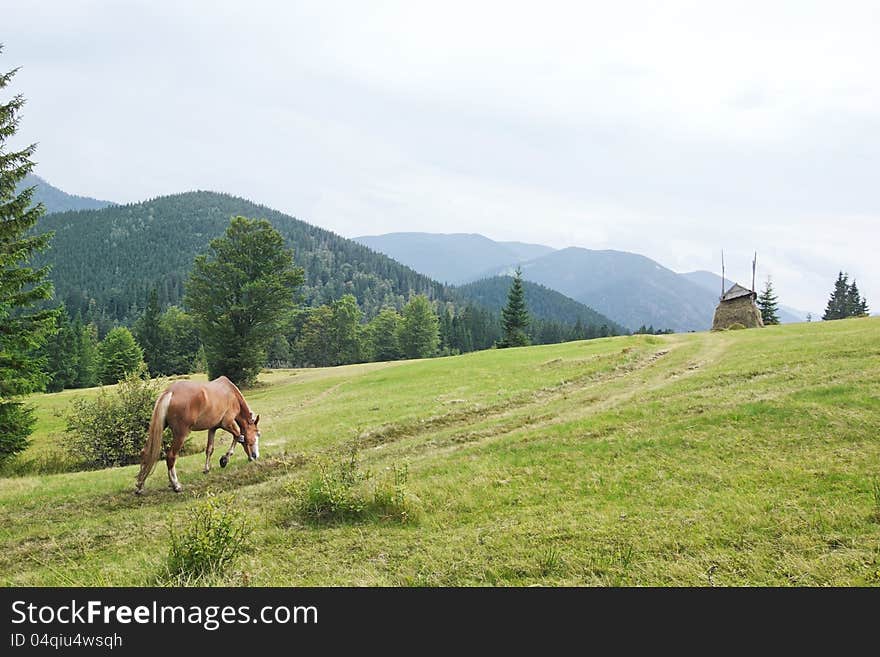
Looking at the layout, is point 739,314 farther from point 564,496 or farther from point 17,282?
point 17,282

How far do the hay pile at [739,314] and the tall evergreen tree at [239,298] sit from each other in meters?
46.5

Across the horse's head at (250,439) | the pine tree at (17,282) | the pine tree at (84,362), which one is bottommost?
the pine tree at (84,362)

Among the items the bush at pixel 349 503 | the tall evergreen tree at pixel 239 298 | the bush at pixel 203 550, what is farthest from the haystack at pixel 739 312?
the bush at pixel 203 550

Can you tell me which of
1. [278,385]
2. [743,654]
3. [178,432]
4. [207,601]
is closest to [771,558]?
[743,654]

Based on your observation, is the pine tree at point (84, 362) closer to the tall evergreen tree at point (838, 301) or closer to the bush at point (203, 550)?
the bush at point (203, 550)

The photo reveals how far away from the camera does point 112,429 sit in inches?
Result: 832

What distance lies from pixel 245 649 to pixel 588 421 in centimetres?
1252

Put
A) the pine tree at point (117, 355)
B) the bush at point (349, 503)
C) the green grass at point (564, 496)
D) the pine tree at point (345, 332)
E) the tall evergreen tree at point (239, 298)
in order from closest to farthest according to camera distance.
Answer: the green grass at point (564, 496)
the bush at point (349, 503)
the tall evergreen tree at point (239, 298)
the pine tree at point (117, 355)
the pine tree at point (345, 332)

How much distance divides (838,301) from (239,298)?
105472 mm

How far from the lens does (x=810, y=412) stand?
13086mm

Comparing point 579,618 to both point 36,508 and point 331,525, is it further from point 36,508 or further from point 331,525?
point 36,508

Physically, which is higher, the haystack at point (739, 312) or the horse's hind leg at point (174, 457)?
the haystack at point (739, 312)

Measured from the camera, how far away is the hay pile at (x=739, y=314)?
5178 centimetres

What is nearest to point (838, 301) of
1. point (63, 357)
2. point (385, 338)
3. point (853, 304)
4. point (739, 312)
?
point (853, 304)
